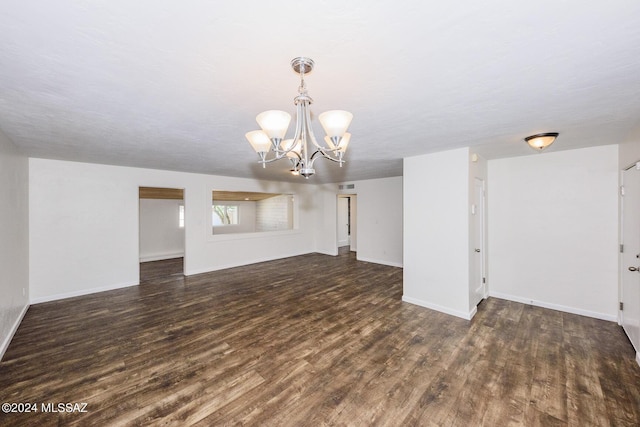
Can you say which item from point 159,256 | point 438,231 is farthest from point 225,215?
point 438,231

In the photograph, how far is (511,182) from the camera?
13.1ft

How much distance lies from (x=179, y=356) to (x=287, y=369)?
1140 millimetres

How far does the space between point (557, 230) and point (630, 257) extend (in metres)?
0.84

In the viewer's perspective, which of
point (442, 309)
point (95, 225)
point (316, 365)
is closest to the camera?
point (316, 365)

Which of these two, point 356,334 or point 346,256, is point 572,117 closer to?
point 356,334

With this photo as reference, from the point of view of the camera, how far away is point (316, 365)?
7.86 ft

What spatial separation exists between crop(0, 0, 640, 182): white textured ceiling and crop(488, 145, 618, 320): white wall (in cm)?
101

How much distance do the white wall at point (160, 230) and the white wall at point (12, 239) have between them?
12.2 feet

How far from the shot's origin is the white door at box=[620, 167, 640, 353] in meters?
2.63

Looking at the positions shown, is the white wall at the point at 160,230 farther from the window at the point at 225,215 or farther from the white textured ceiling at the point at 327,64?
the white textured ceiling at the point at 327,64

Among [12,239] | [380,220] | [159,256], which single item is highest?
[380,220]

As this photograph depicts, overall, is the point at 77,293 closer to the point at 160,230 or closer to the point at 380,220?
the point at 160,230

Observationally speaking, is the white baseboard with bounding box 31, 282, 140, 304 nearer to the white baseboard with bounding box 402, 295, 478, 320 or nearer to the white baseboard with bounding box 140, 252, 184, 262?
the white baseboard with bounding box 140, 252, 184, 262

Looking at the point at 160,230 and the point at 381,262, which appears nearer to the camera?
the point at 381,262
